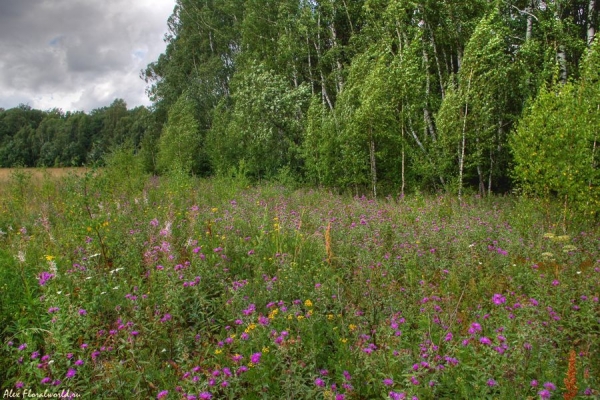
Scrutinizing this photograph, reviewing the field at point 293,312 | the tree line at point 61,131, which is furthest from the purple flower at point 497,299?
the tree line at point 61,131

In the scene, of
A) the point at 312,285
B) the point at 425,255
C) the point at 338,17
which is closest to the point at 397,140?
the point at 338,17

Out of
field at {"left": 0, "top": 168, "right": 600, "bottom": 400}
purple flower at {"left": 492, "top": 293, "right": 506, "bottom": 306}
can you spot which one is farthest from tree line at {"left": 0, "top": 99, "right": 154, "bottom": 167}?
purple flower at {"left": 492, "top": 293, "right": 506, "bottom": 306}

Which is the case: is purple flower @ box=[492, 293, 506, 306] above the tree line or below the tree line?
below

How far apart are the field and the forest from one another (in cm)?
372

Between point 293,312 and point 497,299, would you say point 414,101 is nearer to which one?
point 497,299

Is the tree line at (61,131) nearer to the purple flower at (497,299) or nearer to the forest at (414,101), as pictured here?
the forest at (414,101)

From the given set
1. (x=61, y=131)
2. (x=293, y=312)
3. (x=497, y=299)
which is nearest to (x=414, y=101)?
(x=497, y=299)

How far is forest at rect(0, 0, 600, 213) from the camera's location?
31.7ft

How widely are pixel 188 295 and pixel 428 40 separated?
1807 cm

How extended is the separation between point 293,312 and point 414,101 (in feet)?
50.3

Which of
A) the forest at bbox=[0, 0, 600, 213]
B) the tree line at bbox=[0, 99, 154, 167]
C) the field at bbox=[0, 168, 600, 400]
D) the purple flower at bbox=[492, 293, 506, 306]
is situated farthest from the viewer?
the tree line at bbox=[0, 99, 154, 167]

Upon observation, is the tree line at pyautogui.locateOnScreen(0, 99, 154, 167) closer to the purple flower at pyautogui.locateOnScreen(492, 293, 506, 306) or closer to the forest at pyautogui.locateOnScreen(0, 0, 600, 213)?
the forest at pyautogui.locateOnScreen(0, 0, 600, 213)

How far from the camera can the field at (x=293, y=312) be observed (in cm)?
268

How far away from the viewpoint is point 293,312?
11.7ft
